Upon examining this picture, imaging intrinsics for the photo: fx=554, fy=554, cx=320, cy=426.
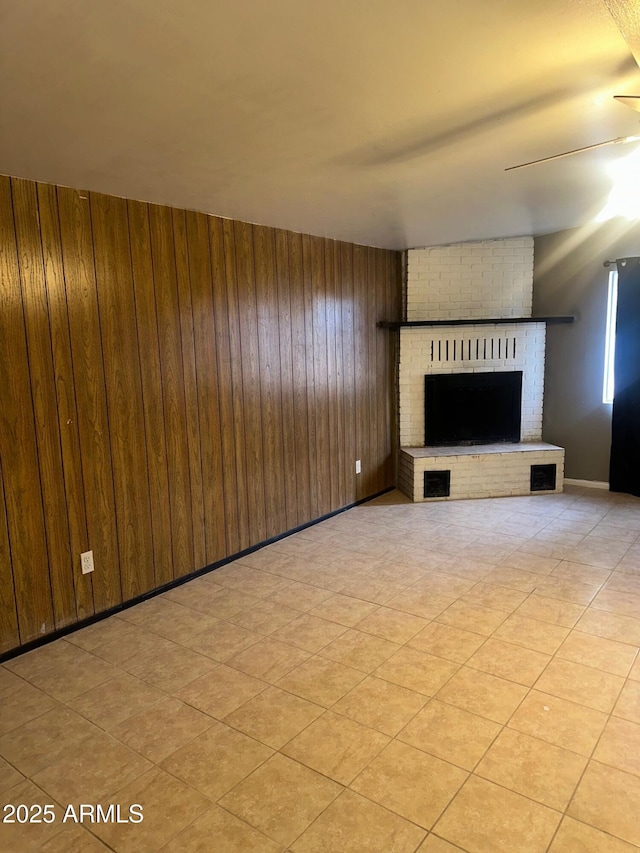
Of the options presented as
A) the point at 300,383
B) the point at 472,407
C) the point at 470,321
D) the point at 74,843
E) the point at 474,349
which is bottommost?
the point at 74,843

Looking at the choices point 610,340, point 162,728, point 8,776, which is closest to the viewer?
point 8,776

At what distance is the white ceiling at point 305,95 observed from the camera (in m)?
1.50

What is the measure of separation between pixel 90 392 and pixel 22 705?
1.53 metres

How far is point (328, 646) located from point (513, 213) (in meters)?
3.33

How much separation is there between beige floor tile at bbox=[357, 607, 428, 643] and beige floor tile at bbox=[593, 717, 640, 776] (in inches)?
38.3

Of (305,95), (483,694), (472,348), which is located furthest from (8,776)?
(472,348)

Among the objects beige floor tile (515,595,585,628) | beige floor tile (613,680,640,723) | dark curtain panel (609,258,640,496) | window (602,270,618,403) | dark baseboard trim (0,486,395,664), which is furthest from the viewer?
window (602,270,618,403)

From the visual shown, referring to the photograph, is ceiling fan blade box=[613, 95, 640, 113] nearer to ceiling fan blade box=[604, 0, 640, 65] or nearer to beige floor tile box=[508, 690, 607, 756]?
ceiling fan blade box=[604, 0, 640, 65]

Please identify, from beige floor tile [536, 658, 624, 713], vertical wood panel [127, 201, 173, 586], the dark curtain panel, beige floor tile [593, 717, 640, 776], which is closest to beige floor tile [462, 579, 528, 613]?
beige floor tile [536, 658, 624, 713]

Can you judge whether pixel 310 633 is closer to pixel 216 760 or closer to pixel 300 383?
pixel 216 760

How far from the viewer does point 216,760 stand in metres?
2.04

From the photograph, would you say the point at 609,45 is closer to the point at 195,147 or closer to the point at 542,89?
the point at 542,89

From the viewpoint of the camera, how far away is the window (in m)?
5.18

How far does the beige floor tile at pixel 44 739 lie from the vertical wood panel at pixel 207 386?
154 cm
